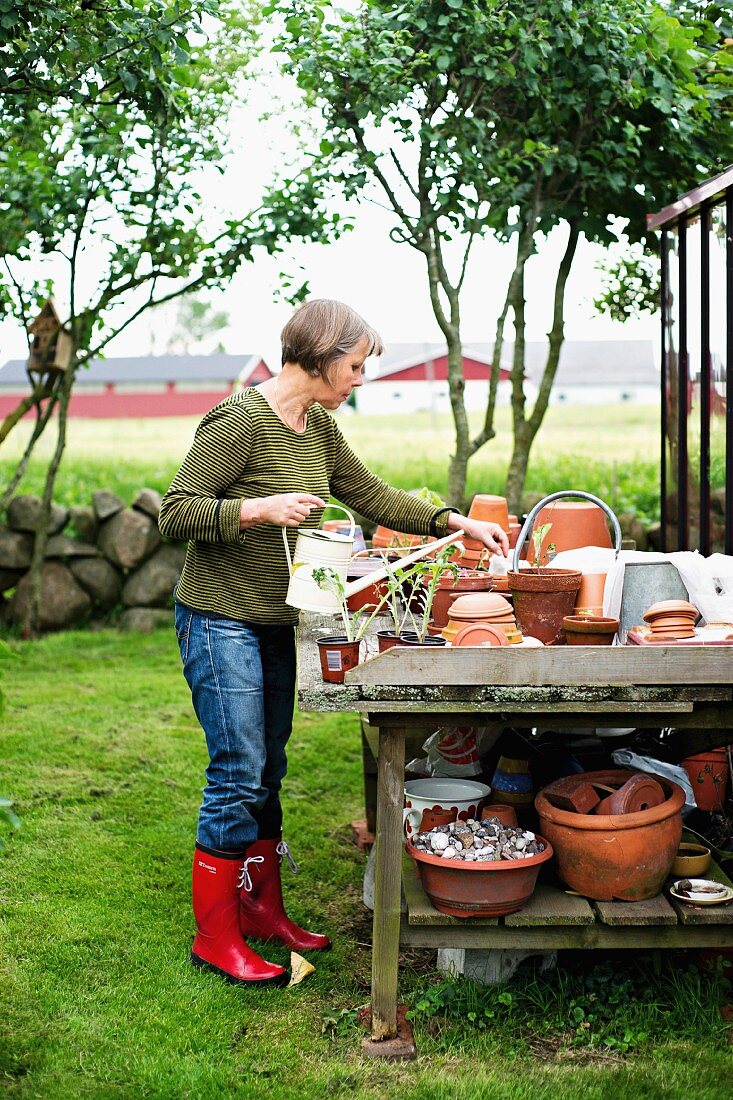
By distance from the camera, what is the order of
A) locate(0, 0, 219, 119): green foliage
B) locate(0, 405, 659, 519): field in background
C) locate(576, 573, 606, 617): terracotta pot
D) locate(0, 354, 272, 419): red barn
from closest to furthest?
locate(576, 573, 606, 617): terracotta pot < locate(0, 0, 219, 119): green foliage < locate(0, 405, 659, 519): field in background < locate(0, 354, 272, 419): red barn

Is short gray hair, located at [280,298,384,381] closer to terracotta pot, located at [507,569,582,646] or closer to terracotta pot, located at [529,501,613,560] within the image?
terracotta pot, located at [507,569,582,646]

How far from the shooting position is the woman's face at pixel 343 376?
2859 mm

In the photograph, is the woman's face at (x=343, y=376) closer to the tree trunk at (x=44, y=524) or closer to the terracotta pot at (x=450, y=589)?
the terracotta pot at (x=450, y=589)

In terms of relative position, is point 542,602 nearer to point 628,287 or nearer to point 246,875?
point 246,875

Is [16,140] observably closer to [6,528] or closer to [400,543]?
[6,528]

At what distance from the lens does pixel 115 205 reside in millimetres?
6648

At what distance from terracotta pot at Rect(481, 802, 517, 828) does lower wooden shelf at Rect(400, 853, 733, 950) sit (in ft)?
0.90

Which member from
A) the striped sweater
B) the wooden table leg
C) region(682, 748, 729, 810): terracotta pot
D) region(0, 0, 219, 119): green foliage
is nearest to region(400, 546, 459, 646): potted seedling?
the wooden table leg

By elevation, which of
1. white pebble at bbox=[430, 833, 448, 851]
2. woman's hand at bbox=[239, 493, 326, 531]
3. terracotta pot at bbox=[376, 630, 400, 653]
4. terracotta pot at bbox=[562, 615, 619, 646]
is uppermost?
woman's hand at bbox=[239, 493, 326, 531]

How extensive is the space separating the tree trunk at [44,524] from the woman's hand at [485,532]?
4.39 m

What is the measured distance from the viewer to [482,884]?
265cm

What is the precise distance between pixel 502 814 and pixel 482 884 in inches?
13.1

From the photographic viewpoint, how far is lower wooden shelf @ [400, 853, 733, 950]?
8.71 ft

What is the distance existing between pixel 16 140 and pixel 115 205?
0.69 meters
